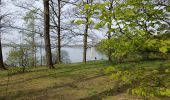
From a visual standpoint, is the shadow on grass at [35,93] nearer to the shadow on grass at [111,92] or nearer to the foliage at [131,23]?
the shadow on grass at [111,92]

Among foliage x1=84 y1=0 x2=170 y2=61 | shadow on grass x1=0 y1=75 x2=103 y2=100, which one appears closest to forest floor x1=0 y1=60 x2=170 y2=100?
shadow on grass x1=0 y1=75 x2=103 y2=100

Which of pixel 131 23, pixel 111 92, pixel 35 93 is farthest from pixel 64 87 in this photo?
pixel 131 23

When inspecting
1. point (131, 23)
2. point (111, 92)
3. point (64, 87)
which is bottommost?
point (111, 92)

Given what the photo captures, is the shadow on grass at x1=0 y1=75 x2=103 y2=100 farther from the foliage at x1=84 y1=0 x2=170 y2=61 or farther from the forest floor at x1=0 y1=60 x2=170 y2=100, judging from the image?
the foliage at x1=84 y1=0 x2=170 y2=61

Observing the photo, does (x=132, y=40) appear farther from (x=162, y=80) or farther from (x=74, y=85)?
(x=74, y=85)

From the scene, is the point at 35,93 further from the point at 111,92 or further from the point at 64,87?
the point at 111,92

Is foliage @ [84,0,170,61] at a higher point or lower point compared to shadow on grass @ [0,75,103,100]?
higher

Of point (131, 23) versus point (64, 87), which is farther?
point (64, 87)

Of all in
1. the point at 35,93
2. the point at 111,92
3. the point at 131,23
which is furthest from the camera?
the point at 35,93

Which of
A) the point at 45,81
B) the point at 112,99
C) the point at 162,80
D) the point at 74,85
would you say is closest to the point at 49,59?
the point at 45,81

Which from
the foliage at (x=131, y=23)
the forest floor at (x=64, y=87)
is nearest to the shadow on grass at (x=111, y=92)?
the forest floor at (x=64, y=87)

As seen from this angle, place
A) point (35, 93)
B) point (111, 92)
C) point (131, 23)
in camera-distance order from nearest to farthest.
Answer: point (131, 23) → point (111, 92) → point (35, 93)

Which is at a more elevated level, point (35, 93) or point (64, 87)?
point (64, 87)

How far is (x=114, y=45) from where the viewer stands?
187 inches
